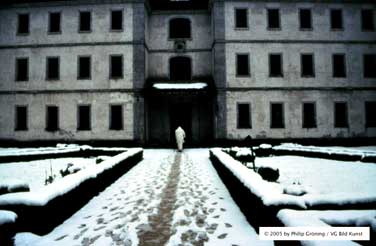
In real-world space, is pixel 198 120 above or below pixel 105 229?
above

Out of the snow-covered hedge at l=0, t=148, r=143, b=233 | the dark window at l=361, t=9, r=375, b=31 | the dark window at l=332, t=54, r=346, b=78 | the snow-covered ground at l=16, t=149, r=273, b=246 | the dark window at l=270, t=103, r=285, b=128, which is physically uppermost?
the dark window at l=361, t=9, r=375, b=31

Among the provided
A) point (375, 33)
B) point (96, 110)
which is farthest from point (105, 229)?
point (375, 33)

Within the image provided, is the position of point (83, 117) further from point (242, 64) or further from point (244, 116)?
point (242, 64)

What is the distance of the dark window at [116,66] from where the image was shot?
811 inches

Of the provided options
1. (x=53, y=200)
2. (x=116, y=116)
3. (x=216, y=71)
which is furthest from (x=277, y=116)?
(x=53, y=200)

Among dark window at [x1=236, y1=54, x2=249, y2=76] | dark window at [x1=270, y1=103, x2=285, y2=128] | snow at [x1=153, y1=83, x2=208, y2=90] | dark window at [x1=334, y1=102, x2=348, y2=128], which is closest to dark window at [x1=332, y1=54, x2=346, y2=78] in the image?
dark window at [x1=334, y1=102, x2=348, y2=128]

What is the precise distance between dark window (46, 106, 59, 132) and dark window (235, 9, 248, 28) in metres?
14.5

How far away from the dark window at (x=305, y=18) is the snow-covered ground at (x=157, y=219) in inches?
687

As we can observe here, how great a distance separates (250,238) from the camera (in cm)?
409

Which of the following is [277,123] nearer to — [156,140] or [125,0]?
[156,140]

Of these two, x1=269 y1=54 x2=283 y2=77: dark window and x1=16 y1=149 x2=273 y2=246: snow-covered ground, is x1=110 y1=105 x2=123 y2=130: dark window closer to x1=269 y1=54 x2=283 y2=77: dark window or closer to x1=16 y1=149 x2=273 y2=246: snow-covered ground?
x1=269 y1=54 x2=283 y2=77: dark window

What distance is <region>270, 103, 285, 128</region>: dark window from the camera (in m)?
20.3

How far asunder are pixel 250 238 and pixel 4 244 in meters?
3.10

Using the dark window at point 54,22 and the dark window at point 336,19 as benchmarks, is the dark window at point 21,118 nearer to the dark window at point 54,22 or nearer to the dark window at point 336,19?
the dark window at point 54,22
